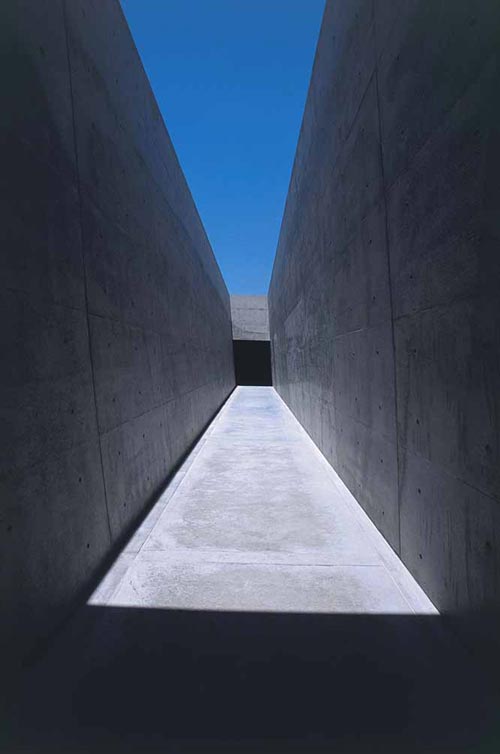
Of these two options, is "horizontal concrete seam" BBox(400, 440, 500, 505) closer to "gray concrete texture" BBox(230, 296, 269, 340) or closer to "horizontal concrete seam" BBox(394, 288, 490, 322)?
"horizontal concrete seam" BBox(394, 288, 490, 322)

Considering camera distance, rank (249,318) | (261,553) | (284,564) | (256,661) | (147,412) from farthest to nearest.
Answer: (249,318) < (147,412) < (261,553) < (284,564) < (256,661)

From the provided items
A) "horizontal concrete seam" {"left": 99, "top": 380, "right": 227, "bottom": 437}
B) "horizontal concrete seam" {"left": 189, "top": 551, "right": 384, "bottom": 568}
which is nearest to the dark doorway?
"horizontal concrete seam" {"left": 99, "top": 380, "right": 227, "bottom": 437}

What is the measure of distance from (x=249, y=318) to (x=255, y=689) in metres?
23.2

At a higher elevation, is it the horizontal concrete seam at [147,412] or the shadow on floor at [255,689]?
the horizontal concrete seam at [147,412]

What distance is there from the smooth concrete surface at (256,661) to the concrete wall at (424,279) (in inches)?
12.0

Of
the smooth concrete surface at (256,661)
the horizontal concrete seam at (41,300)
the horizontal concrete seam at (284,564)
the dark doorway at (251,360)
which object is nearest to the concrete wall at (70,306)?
the horizontal concrete seam at (41,300)

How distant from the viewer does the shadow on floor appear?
148cm

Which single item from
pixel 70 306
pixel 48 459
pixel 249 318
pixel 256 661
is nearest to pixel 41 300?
pixel 70 306

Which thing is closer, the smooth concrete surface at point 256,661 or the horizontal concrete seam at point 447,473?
the smooth concrete surface at point 256,661

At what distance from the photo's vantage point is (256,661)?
1853 millimetres

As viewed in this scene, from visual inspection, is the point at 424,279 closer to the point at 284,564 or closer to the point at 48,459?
the point at 284,564

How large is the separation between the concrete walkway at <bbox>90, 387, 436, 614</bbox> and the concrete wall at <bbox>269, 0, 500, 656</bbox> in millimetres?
259

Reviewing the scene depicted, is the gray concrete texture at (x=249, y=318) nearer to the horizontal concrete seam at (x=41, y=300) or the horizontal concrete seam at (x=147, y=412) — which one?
the horizontal concrete seam at (x=147, y=412)

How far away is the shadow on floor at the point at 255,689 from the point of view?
148cm
